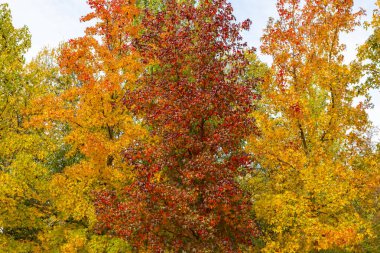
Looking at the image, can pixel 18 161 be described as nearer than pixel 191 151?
No

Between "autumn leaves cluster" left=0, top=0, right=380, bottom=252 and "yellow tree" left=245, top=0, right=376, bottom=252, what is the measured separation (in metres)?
0.07

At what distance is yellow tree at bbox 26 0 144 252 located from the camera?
58.4 feet

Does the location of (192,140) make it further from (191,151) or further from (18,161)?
(18,161)

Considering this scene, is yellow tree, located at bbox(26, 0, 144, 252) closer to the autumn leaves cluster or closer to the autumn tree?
the autumn leaves cluster

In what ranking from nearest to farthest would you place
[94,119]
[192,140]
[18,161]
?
[192,140] → [18,161] → [94,119]

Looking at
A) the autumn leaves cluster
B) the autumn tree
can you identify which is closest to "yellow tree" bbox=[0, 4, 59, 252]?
the autumn leaves cluster

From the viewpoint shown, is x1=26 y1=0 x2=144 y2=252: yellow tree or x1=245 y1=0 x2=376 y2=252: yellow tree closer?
x1=245 y1=0 x2=376 y2=252: yellow tree

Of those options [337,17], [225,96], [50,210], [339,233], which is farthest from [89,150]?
[337,17]

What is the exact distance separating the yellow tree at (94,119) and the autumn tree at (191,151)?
4.87 ft

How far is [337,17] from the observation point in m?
18.6

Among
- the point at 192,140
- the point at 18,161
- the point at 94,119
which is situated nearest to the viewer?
the point at 192,140

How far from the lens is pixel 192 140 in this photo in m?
14.8

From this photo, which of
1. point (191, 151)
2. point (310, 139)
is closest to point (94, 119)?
point (191, 151)

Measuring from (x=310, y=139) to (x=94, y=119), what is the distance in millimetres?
10136
